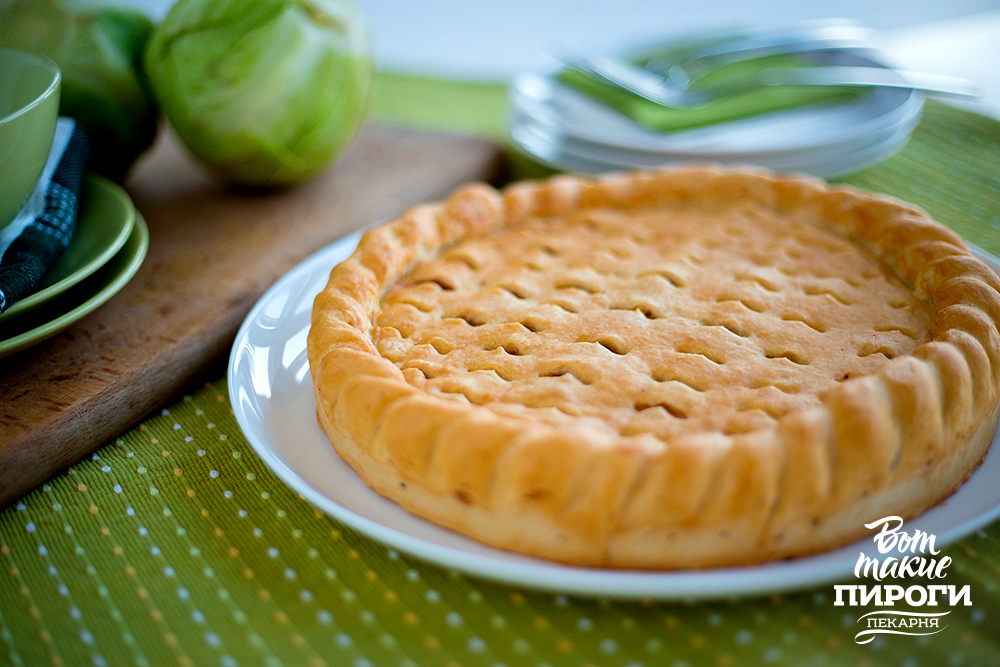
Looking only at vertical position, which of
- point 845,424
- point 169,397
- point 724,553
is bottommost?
point 169,397

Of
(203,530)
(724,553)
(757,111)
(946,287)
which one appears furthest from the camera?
(757,111)

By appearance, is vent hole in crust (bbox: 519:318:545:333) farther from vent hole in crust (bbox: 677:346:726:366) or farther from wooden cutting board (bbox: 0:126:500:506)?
wooden cutting board (bbox: 0:126:500:506)


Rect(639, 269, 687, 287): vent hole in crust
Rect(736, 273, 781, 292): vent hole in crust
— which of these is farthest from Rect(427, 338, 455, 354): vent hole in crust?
Rect(736, 273, 781, 292): vent hole in crust

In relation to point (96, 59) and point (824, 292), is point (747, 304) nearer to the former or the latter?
point (824, 292)

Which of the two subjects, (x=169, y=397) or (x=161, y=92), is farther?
(x=161, y=92)

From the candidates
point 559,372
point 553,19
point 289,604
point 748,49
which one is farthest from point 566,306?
point 553,19

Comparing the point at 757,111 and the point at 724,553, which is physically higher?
the point at 757,111

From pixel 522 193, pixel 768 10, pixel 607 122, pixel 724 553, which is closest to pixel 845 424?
pixel 724 553

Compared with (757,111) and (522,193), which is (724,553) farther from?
(757,111)
